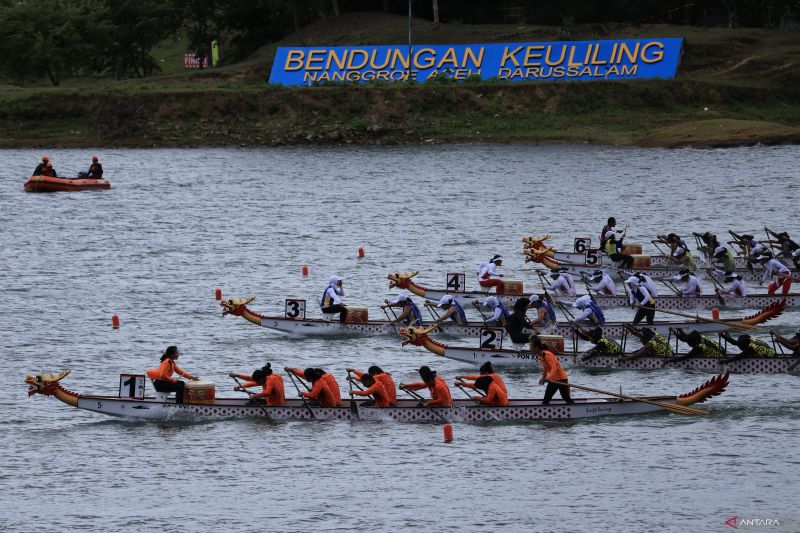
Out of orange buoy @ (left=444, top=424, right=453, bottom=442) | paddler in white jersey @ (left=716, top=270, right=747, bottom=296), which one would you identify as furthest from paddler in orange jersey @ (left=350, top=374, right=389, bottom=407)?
paddler in white jersey @ (left=716, top=270, right=747, bottom=296)

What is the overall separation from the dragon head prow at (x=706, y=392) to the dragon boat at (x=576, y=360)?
13.3ft

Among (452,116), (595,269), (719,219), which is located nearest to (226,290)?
(595,269)

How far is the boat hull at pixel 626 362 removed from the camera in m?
38.3

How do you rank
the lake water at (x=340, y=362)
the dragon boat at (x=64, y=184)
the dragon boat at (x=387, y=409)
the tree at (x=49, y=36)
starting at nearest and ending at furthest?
the lake water at (x=340, y=362) → the dragon boat at (x=387, y=409) → the dragon boat at (x=64, y=184) → the tree at (x=49, y=36)

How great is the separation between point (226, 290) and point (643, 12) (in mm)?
71313

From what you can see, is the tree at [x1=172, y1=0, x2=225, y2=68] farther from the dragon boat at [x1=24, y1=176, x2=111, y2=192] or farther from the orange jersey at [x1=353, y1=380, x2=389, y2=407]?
the orange jersey at [x1=353, y1=380, x2=389, y2=407]

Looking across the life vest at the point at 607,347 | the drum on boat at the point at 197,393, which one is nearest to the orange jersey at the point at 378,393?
the drum on boat at the point at 197,393

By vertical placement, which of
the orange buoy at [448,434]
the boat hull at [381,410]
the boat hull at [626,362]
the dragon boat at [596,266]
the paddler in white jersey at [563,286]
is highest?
the dragon boat at [596,266]

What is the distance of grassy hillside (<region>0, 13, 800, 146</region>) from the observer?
310ft

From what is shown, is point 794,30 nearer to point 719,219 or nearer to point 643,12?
point 643,12

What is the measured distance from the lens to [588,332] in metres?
40.4

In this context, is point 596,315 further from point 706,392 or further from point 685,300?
point 706,392

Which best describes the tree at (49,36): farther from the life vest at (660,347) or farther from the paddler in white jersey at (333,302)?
the life vest at (660,347)

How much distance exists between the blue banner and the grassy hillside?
1888 mm
